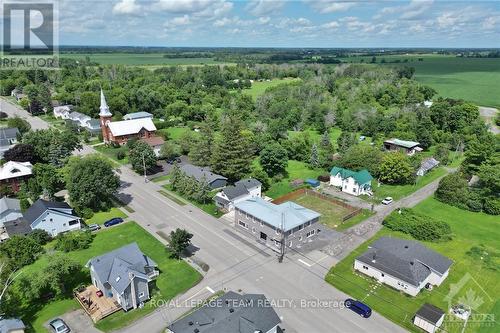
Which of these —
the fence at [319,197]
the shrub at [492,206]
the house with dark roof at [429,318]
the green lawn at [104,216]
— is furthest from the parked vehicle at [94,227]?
the shrub at [492,206]

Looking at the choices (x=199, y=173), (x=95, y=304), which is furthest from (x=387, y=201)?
(x=95, y=304)

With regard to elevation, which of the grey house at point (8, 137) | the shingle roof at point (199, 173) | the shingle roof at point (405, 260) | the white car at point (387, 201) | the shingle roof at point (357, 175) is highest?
the grey house at point (8, 137)

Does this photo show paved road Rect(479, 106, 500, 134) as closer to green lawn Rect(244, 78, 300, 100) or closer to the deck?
green lawn Rect(244, 78, 300, 100)

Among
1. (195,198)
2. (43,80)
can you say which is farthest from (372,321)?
(43,80)

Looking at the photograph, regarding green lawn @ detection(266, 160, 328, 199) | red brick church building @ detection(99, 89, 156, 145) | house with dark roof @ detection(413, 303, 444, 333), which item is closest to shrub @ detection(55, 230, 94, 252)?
green lawn @ detection(266, 160, 328, 199)

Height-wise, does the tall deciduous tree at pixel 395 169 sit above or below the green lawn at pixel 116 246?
above

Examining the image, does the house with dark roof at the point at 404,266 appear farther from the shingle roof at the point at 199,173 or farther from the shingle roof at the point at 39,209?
the shingle roof at the point at 39,209
